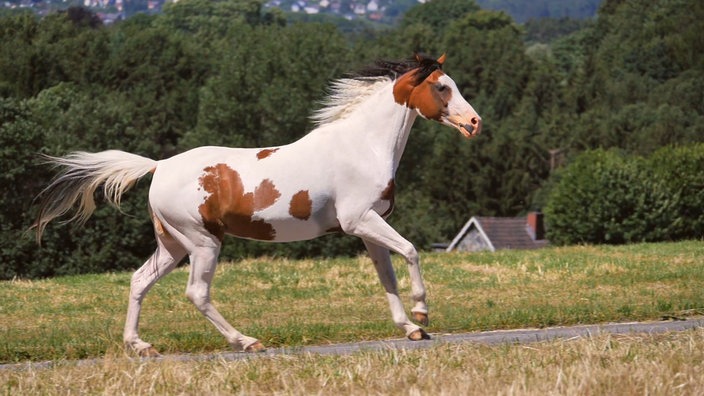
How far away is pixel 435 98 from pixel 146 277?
3414 mm

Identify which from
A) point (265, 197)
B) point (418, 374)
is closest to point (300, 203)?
point (265, 197)

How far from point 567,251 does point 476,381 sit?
54.1 ft

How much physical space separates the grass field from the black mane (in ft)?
9.03

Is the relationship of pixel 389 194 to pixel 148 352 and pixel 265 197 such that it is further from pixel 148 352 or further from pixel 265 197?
pixel 148 352

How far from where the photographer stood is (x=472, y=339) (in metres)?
14.6

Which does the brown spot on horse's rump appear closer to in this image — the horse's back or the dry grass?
the horse's back

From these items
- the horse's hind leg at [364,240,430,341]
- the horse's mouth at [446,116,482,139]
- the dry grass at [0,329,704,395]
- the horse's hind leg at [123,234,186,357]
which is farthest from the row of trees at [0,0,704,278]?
the dry grass at [0,329,704,395]

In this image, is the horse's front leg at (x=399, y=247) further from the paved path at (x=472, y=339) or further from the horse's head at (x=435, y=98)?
the horse's head at (x=435, y=98)

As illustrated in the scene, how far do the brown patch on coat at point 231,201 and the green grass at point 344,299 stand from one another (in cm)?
135

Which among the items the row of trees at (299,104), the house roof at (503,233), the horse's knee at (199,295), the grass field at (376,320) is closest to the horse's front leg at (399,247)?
the grass field at (376,320)

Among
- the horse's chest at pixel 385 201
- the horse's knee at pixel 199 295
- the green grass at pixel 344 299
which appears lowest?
the green grass at pixel 344 299

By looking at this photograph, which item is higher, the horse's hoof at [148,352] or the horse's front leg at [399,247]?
the horse's front leg at [399,247]

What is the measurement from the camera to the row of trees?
2591 inches

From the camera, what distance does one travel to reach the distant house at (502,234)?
8762 centimetres
